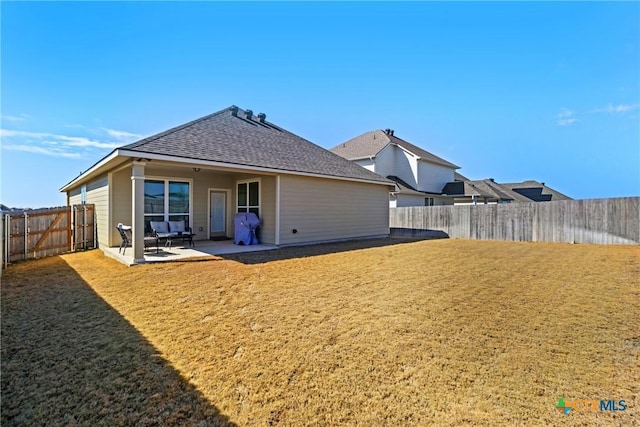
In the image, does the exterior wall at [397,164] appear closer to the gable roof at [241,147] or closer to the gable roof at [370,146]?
the gable roof at [370,146]

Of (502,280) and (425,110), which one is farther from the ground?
(425,110)

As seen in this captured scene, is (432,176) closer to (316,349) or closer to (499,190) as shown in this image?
(499,190)

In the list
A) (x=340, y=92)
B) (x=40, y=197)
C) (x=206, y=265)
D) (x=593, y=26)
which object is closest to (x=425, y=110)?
(x=340, y=92)

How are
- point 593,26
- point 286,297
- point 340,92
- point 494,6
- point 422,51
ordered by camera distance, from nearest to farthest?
point 286,297 < point 494,6 < point 593,26 < point 422,51 < point 340,92

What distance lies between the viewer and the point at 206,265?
7223 mm

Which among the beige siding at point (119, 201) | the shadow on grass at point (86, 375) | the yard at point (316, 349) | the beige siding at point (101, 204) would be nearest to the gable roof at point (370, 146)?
the beige siding at point (119, 201)

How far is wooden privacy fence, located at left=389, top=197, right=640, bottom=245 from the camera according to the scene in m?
11.1

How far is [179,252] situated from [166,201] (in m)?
2.34

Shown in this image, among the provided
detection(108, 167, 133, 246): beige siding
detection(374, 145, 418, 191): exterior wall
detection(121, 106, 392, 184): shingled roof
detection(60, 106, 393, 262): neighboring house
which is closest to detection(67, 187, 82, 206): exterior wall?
detection(60, 106, 393, 262): neighboring house

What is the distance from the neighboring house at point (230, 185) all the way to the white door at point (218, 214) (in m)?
0.04

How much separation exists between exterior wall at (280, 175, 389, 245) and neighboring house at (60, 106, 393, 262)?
0.04 meters

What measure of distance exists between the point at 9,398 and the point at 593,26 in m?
17.3

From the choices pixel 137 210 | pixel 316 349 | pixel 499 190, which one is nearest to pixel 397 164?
pixel 499 190

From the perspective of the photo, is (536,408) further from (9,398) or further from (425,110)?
(425,110)
